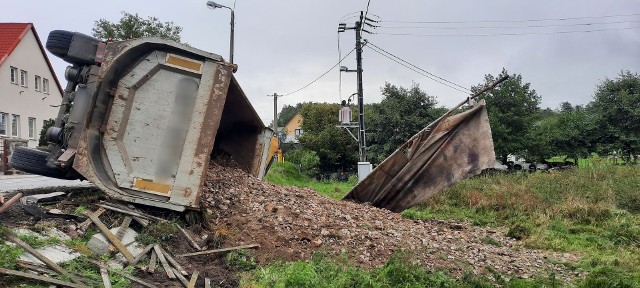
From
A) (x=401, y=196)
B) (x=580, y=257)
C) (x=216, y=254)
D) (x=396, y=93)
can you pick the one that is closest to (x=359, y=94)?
(x=396, y=93)

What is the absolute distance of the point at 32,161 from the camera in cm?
665

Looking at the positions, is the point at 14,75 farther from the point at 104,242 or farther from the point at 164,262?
the point at 164,262

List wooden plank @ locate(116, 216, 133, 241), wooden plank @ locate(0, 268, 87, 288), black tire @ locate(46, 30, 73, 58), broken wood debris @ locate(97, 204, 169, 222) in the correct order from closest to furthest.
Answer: wooden plank @ locate(0, 268, 87, 288), wooden plank @ locate(116, 216, 133, 241), broken wood debris @ locate(97, 204, 169, 222), black tire @ locate(46, 30, 73, 58)

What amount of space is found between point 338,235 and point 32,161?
4.00m

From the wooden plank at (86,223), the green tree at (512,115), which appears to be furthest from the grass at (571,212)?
the green tree at (512,115)

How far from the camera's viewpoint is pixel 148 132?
6.20 metres

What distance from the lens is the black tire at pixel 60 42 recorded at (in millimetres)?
6297

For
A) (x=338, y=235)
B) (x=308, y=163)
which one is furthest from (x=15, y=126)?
(x=338, y=235)

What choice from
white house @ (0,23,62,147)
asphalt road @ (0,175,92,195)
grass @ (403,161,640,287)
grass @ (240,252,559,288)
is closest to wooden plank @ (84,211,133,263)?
grass @ (240,252,559,288)

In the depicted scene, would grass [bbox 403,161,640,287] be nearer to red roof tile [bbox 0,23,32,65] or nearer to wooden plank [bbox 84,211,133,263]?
wooden plank [bbox 84,211,133,263]

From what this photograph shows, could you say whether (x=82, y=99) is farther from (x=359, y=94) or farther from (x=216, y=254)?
(x=359, y=94)

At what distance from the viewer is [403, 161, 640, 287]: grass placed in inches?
253

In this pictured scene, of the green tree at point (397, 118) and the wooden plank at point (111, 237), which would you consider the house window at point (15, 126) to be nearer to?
the green tree at point (397, 118)

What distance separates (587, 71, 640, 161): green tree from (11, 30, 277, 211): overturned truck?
2782 centimetres
